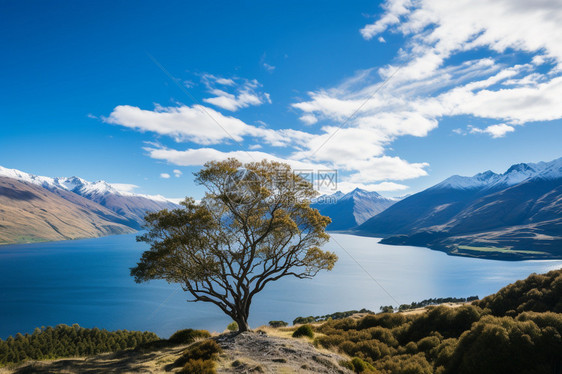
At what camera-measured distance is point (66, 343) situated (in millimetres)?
46062

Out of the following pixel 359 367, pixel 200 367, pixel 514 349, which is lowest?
pixel 359 367

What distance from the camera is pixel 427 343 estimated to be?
18531mm

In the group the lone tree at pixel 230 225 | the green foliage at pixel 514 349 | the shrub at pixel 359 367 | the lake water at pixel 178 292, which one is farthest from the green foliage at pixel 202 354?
the lake water at pixel 178 292

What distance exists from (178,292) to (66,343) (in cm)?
7698

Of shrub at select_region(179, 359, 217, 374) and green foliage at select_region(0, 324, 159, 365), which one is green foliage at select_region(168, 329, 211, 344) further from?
green foliage at select_region(0, 324, 159, 365)

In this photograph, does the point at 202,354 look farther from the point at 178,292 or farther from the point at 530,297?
the point at 178,292

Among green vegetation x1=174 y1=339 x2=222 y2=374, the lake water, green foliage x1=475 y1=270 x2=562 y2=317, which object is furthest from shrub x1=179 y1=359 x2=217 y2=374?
the lake water

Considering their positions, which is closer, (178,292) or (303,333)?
(303,333)

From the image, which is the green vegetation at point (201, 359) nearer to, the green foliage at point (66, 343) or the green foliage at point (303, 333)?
the green foliage at point (303, 333)

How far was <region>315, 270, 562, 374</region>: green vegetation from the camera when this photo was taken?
42.8 ft

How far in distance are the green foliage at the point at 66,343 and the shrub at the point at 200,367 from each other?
3726cm

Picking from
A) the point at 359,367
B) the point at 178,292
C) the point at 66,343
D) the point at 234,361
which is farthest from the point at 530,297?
the point at 178,292

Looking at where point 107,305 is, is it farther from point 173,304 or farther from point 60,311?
point 173,304

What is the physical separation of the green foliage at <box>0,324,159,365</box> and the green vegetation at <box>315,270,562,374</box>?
36.6 m
